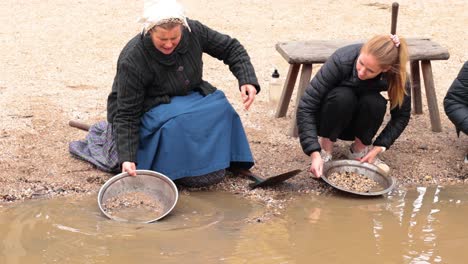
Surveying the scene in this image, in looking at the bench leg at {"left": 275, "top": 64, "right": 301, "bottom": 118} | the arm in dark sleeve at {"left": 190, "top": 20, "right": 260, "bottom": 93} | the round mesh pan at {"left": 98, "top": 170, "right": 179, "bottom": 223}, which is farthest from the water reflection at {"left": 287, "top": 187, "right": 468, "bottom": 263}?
the bench leg at {"left": 275, "top": 64, "right": 301, "bottom": 118}

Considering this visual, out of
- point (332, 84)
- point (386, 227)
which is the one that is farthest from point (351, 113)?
point (386, 227)

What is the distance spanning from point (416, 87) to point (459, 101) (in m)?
0.73

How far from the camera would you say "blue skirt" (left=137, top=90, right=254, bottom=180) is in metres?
4.02

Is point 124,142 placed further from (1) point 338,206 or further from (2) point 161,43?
(1) point 338,206

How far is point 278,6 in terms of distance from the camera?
9164mm

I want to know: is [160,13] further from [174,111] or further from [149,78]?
[174,111]

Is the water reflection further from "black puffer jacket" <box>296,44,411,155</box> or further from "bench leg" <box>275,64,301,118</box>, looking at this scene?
"bench leg" <box>275,64,301,118</box>

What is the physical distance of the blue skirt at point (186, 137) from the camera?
402 cm

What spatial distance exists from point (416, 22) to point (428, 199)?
4.64 m

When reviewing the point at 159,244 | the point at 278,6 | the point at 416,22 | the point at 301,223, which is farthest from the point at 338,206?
the point at 278,6

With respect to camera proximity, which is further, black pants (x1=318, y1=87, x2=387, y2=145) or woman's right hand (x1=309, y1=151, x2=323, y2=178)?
black pants (x1=318, y1=87, x2=387, y2=145)

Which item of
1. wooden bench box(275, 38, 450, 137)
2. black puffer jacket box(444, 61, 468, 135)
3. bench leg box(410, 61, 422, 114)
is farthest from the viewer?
bench leg box(410, 61, 422, 114)

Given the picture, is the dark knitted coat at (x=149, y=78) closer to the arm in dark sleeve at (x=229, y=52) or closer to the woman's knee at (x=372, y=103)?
the arm in dark sleeve at (x=229, y=52)

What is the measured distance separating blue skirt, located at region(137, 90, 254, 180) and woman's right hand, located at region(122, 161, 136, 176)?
177 millimetres
